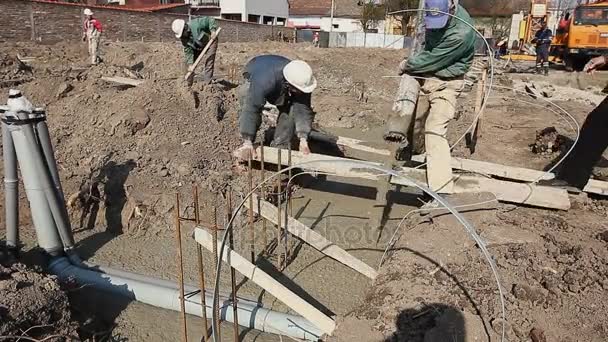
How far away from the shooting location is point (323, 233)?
480 centimetres

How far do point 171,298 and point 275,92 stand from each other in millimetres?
2253

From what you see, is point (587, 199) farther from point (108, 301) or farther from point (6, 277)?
point (6, 277)

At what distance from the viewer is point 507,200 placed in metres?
3.98

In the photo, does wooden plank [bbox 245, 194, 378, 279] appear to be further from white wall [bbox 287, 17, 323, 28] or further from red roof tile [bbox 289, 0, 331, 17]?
white wall [bbox 287, 17, 323, 28]

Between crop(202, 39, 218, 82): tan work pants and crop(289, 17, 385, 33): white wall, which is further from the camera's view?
crop(289, 17, 385, 33): white wall

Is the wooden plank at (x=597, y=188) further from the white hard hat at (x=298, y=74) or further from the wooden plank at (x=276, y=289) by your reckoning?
the wooden plank at (x=276, y=289)

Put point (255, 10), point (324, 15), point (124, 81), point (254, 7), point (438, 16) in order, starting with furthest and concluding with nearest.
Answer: point (324, 15) < point (255, 10) < point (254, 7) < point (124, 81) < point (438, 16)

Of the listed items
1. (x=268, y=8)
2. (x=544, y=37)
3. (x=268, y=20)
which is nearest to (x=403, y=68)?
(x=544, y=37)

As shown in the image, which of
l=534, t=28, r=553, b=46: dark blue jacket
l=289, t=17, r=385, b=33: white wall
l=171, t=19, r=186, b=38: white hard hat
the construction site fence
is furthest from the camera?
l=289, t=17, r=385, b=33: white wall

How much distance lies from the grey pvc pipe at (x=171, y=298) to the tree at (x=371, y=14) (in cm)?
3495

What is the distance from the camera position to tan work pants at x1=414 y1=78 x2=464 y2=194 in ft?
13.2

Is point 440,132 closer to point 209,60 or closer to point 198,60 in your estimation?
point 198,60

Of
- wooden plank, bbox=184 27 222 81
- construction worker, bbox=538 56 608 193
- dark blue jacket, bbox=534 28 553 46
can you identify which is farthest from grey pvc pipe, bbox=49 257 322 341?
dark blue jacket, bbox=534 28 553 46

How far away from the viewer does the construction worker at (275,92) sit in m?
4.45
